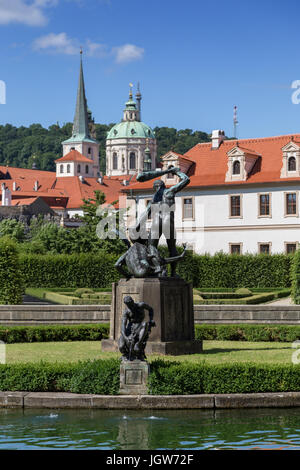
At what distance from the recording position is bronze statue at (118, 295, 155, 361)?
14758mm

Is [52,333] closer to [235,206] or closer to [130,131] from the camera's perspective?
[235,206]

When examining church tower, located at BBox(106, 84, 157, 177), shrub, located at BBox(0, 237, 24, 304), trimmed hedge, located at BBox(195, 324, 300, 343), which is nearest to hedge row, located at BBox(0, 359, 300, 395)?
trimmed hedge, located at BBox(195, 324, 300, 343)

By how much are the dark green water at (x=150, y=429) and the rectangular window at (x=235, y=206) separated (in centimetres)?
4378

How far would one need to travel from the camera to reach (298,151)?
54156mm

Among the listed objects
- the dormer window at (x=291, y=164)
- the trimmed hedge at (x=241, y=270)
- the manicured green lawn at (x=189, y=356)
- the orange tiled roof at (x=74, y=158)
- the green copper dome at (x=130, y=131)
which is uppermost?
the green copper dome at (x=130, y=131)

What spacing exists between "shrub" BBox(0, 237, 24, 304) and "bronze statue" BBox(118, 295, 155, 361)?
17611mm

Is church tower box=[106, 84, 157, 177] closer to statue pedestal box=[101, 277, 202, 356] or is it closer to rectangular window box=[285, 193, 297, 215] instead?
rectangular window box=[285, 193, 297, 215]

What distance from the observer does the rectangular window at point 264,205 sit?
56281 millimetres

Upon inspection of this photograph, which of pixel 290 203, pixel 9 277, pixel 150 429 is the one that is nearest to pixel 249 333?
pixel 150 429

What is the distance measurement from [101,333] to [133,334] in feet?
28.8

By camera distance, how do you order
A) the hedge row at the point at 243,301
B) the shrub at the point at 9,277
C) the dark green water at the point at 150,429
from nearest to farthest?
1. the dark green water at the point at 150,429
2. the shrub at the point at 9,277
3. the hedge row at the point at 243,301

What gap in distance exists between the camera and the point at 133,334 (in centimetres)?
1502

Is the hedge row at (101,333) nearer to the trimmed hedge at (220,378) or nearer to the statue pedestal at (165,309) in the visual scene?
the statue pedestal at (165,309)

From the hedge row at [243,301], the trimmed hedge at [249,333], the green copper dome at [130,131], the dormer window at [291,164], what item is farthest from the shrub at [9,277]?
the green copper dome at [130,131]
